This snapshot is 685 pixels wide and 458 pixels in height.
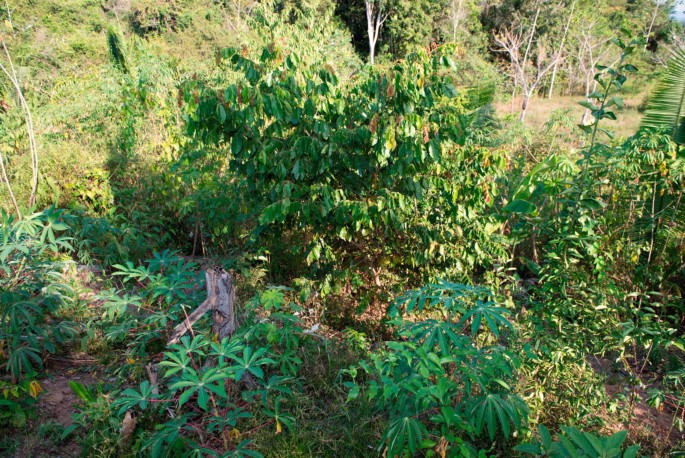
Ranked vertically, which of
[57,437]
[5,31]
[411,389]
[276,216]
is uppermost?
[5,31]

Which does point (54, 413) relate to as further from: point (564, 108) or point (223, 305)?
point (564, 108)

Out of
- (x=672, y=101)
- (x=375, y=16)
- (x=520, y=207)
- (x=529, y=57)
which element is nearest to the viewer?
(x=520, y=207)

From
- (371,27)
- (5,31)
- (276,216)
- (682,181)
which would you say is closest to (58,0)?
(5,31)

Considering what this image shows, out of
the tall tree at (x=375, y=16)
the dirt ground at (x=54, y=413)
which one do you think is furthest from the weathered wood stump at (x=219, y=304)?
the tall tree at (x=375, y=16)

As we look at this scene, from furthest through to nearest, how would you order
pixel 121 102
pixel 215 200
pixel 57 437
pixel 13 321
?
pixel 121 102, pixel 215 200, pixel 13 321, pixel 57 437

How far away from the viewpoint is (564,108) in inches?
622

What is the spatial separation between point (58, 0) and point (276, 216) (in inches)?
758

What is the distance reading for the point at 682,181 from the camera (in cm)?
369

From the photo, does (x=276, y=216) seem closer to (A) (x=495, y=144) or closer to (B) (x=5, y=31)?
(A) (x=495, y=144)

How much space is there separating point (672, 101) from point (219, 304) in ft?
14.7

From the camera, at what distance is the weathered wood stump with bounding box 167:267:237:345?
2705 mm

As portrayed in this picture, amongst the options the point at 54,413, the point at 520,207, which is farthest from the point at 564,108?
the point at 54,413

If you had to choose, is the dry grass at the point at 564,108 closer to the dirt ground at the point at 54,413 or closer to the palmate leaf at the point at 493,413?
the palmate leaf at the point at 493,413

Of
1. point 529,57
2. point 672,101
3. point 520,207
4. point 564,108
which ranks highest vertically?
point 529,57
